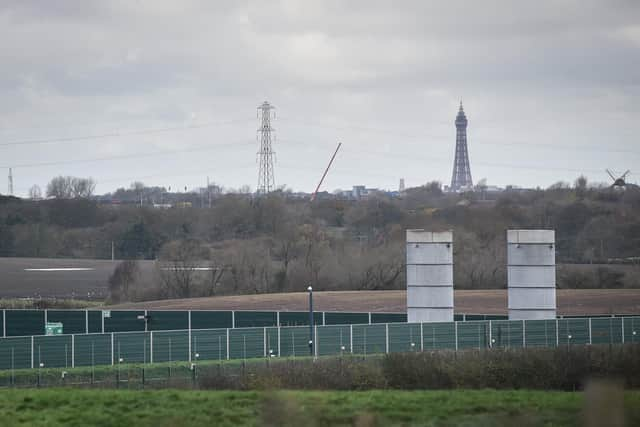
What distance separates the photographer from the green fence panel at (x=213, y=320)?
48.2 m

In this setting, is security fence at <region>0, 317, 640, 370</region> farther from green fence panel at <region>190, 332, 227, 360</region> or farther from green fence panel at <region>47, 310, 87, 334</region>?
green fence panel at <region>47, 310, 87, 334</region>

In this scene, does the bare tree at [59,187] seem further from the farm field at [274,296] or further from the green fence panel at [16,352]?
the green fence panel at [16,352]

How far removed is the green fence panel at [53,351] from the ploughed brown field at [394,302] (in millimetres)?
19733

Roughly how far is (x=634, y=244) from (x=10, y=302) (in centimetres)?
4534

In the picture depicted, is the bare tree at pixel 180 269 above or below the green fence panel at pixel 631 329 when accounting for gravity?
above

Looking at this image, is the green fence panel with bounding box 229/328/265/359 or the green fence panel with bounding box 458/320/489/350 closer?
the green fence panel with bounding box 458/320/489/350

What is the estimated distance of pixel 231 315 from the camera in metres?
48.2

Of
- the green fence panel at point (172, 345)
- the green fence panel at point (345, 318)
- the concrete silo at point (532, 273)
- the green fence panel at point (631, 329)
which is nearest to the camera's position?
the green fence panel at point (172, 345)

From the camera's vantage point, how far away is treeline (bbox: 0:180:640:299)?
71375 mm

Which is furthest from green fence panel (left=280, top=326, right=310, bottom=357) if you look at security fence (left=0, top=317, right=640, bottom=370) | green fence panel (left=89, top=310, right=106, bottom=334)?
green fence panel (left=89, top=310, right=106, bottom=334)

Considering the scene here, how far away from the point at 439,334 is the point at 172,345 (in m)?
8.97

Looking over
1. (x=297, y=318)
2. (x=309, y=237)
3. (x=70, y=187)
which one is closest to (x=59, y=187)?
(x=70, y=187)

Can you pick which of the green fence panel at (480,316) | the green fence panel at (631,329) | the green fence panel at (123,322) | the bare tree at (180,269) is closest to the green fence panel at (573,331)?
the green fence panel at (631,329)

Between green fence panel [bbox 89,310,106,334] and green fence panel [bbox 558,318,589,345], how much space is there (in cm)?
2126
